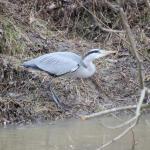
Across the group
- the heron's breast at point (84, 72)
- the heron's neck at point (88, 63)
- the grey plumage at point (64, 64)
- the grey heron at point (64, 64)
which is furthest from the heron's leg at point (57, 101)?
the heron's neck at point (88, 63)

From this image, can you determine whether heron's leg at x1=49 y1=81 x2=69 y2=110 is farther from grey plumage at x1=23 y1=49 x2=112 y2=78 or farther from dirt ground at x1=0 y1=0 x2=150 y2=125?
grey plumage at x1=23 y1=49 x2=112 y2=78

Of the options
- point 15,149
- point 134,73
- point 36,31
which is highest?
point 36,31

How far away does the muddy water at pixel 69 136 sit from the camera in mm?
6594

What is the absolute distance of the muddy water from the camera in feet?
21.6

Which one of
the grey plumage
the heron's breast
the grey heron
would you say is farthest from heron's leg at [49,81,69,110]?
the heron's breast

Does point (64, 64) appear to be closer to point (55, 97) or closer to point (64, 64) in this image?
point (64, 64)

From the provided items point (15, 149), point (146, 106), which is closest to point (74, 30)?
point (15, 149)

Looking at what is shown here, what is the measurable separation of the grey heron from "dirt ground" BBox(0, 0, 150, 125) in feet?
1.04

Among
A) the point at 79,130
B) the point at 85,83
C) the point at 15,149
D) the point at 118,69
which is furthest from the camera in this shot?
the point at 118,69

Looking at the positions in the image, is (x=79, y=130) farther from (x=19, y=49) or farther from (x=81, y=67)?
(x=19, y=49)

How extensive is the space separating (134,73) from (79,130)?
110 inches

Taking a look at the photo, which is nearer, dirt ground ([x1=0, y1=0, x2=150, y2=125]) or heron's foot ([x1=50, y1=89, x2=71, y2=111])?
dirt ground ([x1=0, y1=0, x2=150, y2=125])

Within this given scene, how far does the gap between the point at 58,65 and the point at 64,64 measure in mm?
92

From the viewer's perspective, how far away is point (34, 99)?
855 cm
